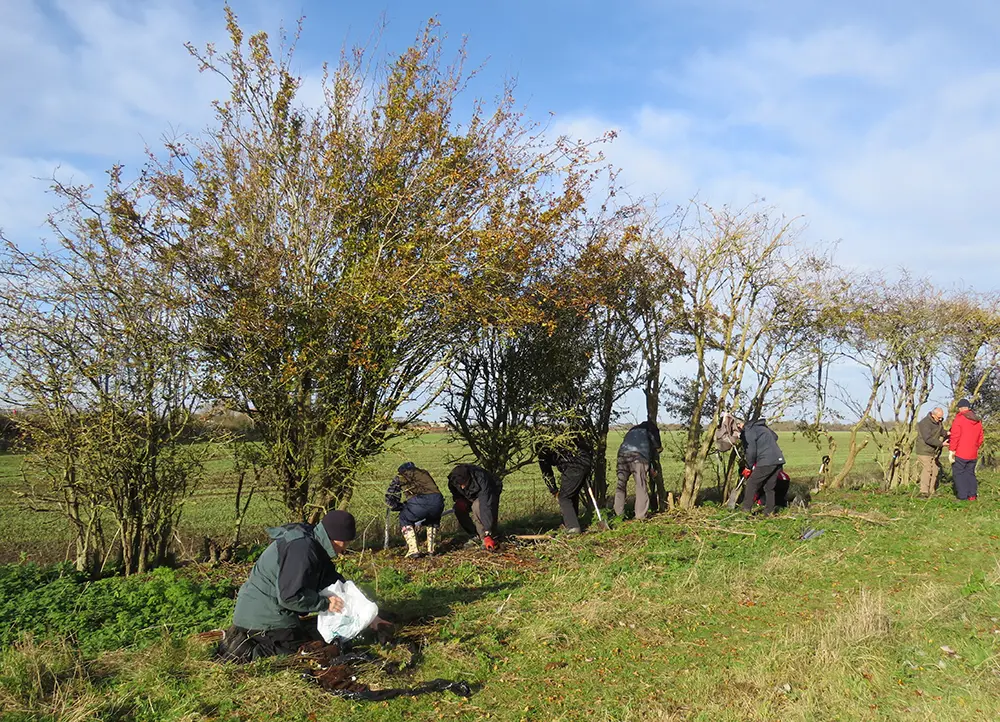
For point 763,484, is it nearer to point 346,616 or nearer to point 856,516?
point 856,516

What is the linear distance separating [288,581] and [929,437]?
13090 mm

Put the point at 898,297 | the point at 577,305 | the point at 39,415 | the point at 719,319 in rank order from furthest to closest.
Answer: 1. the point at 898,297
2. the point at 719,319
3. the point at 577,305
4. the point at 39,415

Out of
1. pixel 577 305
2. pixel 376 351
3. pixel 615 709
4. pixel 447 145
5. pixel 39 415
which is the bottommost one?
pixel 615 709

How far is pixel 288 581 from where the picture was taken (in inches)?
206

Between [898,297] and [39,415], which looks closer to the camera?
[39,415]

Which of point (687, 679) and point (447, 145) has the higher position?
point (447, 145)

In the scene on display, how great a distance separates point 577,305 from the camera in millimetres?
11047

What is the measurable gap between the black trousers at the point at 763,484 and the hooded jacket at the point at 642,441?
1.58 meters

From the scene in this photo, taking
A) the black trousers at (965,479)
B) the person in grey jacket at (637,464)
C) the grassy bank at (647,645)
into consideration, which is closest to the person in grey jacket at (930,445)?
the black trousers at (965,479)

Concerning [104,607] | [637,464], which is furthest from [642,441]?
[104,607]

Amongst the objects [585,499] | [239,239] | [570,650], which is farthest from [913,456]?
[239,239]

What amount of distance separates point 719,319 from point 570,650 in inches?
322

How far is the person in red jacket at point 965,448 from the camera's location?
12906 mm

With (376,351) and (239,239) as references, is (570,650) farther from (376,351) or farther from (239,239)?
(239,239)
